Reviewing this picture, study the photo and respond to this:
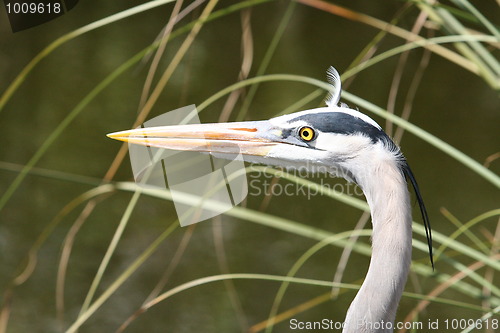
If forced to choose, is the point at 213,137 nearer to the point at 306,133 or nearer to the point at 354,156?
the point at 306,133

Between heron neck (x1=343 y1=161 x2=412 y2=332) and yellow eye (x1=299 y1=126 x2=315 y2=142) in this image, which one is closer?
heron neck (x1=343 y1=161 x2=412 y2=332)

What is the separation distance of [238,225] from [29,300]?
1549 mm

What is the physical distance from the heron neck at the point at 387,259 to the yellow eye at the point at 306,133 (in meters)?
0.27

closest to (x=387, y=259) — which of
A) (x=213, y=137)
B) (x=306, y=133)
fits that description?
(x=306, y=133)

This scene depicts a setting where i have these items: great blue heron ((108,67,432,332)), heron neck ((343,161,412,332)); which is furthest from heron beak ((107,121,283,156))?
heron neck ((343,161,412,332))

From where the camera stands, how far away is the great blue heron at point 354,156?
6.07 feet

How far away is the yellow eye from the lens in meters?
2.07

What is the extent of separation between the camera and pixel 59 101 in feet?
23.4

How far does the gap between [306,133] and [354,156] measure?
0.52 ft

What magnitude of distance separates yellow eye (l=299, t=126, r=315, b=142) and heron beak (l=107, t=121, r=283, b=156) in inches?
3.1

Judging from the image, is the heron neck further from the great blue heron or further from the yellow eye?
the yellow eye

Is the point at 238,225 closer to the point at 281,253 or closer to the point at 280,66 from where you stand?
the point at 281,253

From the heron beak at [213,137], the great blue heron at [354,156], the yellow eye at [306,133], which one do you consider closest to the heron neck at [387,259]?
the great blue heron at [354,156]

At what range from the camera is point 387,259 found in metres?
1.85
